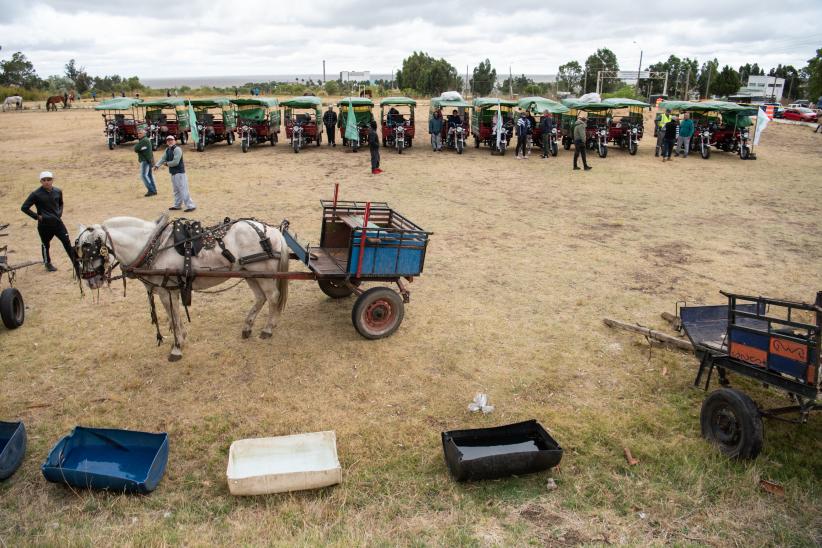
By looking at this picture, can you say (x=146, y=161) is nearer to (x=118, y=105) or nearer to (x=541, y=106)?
(x=118, y=105)

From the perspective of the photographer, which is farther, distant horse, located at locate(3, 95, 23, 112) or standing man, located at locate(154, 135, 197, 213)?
distant horse, located at locate(3, 95, 23, 112)

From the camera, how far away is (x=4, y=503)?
179 inches

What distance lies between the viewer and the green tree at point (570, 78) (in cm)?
6525

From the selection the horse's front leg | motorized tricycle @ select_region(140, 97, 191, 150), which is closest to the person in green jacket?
motorized tricycle @ select_region(140, 97, 191, 150)

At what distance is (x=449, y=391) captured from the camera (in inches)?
248

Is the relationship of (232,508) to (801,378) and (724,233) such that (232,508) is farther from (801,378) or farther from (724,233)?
(724,233)

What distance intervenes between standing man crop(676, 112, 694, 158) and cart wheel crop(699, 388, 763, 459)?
1865 cm

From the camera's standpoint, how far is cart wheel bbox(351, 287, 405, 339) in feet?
23.3

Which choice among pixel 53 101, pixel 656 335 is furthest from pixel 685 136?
pixel 53 101

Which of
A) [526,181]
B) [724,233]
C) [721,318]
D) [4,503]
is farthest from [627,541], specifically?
[526,181]

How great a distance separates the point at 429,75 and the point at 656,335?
55.7 meters

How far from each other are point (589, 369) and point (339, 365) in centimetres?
300

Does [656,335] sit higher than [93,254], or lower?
lower

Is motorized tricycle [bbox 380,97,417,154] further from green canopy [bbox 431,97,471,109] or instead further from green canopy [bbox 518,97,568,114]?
green canopy [bbox 518,97,568,114]
